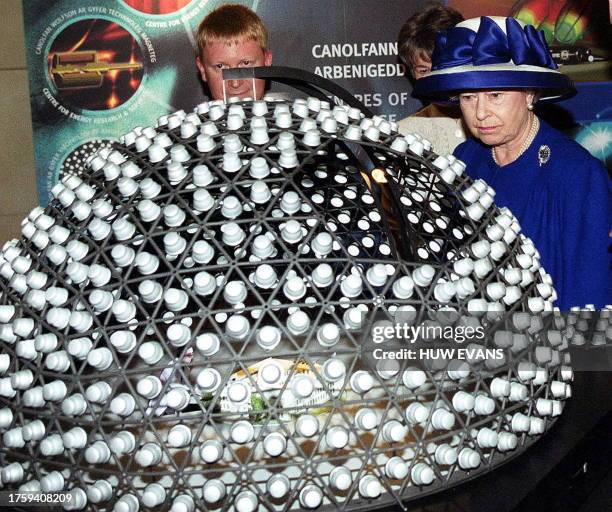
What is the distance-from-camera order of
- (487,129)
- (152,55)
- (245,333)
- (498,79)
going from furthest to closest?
(152,55) → (487,129) → (498,79) → (245,333)

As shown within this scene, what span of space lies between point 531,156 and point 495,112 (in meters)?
0.13

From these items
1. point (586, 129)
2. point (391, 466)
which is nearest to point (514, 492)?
point (391, 466)

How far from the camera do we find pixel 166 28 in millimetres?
2580

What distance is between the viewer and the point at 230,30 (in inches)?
64.7

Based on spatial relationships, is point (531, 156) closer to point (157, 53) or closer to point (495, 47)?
point (495, 47)

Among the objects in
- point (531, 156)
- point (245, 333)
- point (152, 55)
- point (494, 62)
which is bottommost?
point (245, 333)

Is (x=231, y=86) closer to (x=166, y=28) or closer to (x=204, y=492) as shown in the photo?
(x=204, y=492)

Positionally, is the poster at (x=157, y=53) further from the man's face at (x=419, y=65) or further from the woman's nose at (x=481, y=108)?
the woman's nose at (x=481, y=108)

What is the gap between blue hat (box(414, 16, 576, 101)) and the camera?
3.48ft

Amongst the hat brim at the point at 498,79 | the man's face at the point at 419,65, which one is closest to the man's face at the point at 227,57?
the man's face at the point at 419,65

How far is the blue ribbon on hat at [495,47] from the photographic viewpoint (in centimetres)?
108

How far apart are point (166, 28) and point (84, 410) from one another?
2196mm

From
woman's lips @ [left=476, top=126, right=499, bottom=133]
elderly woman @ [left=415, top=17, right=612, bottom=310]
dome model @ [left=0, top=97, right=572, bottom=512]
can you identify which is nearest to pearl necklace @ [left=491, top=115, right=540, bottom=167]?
elderly woman @ [left=415, top=17, right=612, bottom=310]

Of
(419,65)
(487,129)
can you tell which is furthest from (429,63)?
(487,129)
